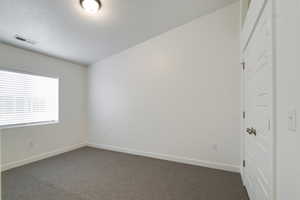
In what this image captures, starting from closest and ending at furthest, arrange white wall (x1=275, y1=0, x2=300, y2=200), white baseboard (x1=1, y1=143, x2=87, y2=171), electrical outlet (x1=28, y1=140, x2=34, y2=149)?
white wall (x1=275, y1=0, x2=300, y2=200) → white baseboard (x1=1, y1=143, x2=87, y2=171) → electrical outlet (x1=28, y1=140, x2=34, y2=149)

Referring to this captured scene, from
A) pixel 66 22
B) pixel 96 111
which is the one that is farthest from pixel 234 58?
pixel 96 111

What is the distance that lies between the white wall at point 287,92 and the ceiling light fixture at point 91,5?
218cm

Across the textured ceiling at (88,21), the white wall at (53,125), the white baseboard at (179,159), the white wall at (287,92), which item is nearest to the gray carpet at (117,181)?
the white baseboard at (179,159)

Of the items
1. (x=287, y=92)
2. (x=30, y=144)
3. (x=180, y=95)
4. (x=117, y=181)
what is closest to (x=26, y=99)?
(x=30, y=144)

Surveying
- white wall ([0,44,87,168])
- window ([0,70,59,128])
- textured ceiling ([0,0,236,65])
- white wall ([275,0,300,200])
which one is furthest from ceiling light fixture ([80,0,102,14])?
white wall ([275,0,300,200])

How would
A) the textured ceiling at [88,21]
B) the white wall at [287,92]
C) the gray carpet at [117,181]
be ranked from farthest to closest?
the textured ceiling at [88,21], the gray carpet at [117,181], the white wall at [287,92]

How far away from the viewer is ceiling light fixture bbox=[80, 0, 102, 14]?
2189mm

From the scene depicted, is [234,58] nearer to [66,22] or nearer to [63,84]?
[66,22]

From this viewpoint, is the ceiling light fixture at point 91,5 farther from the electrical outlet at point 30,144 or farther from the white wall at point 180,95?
the electrical outlet at point 30,144

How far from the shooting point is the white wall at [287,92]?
0.77m

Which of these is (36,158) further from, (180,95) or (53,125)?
(180,95)

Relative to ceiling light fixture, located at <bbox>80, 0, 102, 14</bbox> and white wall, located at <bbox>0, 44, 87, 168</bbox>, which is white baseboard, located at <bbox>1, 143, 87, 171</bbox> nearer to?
white wall, located at <bbox>0, 44, 87, 168</bbox>

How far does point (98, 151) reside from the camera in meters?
3.98

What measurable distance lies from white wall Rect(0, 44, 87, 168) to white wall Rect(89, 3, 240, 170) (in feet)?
2.05
